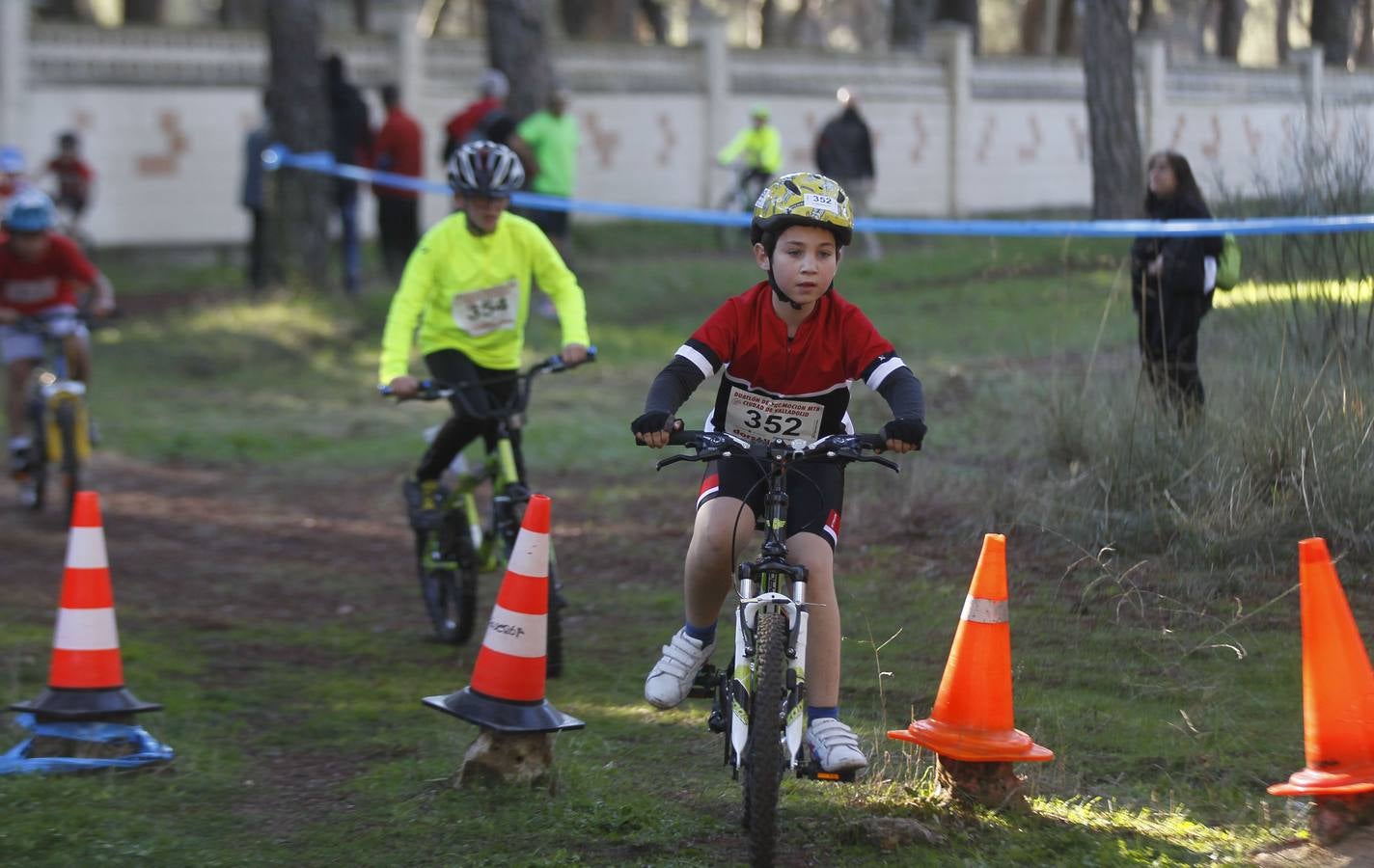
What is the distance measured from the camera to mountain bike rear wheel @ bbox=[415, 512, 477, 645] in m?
8.13

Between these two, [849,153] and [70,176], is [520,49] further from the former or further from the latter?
[70,176]

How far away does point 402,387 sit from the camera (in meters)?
7.19

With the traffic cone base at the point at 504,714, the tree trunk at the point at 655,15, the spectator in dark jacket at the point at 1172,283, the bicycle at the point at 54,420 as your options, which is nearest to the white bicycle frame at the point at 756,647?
the traffic cone base at the point at 504,714

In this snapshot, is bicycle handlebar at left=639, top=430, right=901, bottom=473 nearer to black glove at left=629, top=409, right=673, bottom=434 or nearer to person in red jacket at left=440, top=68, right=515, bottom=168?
black glove at left=629, top=409, right=673, bottom=434

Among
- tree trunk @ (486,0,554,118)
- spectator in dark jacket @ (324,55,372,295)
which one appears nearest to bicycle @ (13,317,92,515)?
spectator in dark jacket @ (324,55,372,295)

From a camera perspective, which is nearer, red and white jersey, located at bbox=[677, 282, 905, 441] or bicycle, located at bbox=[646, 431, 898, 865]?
bicycle, located at bbox=[646, 431, 898, 865]

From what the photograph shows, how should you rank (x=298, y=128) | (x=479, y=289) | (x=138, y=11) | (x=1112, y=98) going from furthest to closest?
(x=138, y=11), (x=298, y=128), (x=1112, y=98), (x=479, y=289)

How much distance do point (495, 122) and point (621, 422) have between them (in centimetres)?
394

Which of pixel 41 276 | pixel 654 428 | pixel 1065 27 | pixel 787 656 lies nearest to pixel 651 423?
pixel 654 428

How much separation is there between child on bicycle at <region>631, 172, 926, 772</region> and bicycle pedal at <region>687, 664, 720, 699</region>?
3 centimetres

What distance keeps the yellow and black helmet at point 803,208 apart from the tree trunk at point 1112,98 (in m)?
10.2

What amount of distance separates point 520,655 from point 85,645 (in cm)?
164

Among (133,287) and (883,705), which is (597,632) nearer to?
(883,705)

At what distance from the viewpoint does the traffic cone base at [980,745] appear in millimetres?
5215
